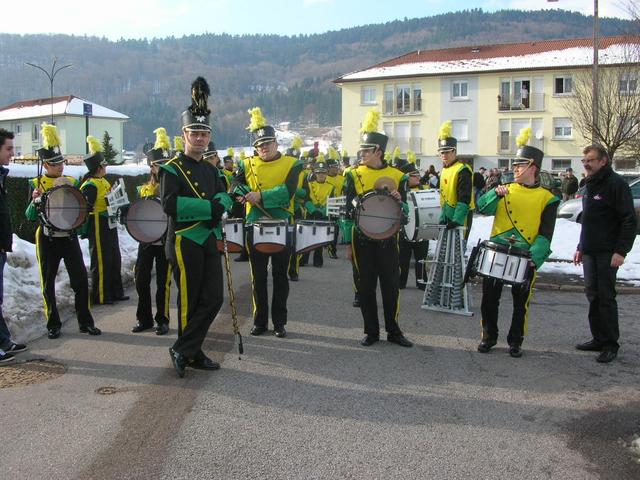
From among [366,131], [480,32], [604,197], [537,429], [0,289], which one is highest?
[480,32]

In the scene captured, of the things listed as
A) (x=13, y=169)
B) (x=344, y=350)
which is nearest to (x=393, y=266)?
(x=344, y=350)

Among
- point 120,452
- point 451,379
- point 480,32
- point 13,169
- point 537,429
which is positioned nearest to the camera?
point 120,452

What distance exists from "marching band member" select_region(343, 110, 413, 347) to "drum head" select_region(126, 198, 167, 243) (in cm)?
219

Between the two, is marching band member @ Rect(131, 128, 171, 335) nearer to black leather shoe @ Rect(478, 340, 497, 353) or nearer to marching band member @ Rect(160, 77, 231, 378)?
marching band member @ Rect(160, 77, 231, 378)

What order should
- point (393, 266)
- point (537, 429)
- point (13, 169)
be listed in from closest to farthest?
point (537, 429) → point (393, 266) → point (13, 169)

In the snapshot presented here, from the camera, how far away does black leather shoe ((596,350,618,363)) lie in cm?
678

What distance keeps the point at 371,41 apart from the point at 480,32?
4253 centimetres

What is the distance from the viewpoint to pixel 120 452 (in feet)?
14.7

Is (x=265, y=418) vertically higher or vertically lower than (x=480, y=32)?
lower

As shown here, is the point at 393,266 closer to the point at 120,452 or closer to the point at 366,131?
the point at 366,131

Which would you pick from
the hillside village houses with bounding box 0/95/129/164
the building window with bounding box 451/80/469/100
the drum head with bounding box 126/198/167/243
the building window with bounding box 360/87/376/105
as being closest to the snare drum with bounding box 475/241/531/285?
the drum head with bounding box 126/198/167/243

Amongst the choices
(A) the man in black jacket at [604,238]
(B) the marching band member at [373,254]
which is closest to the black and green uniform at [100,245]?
(B) the marching band member at [373,254]

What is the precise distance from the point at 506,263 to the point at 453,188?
235cm

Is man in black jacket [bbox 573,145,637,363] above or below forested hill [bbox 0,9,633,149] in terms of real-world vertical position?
below
